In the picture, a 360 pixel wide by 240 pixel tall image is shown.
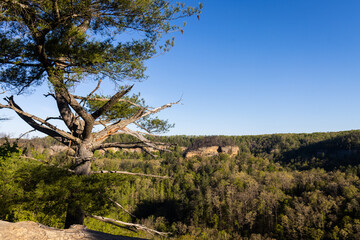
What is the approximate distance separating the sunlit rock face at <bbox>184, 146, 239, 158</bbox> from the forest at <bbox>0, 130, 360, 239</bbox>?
4883 millimetres

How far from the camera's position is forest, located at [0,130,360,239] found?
3.93 metres

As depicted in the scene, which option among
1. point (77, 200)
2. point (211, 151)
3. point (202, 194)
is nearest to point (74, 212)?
point (77, 200)

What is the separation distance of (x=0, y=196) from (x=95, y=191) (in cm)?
187

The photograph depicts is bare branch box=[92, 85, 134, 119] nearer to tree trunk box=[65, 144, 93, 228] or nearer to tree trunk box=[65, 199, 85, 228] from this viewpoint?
tree trunk box=[65, 144, 93, 228]

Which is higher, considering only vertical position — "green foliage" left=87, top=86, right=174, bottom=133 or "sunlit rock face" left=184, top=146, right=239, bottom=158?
"green foliage" left=87, top=86, right=174, bottom=133

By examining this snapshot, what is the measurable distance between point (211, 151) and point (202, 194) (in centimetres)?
6520

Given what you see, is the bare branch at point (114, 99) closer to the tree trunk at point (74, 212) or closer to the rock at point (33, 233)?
the tree trunk at point (74, 212)

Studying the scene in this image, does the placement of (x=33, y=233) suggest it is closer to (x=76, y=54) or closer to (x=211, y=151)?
(x=76, y=54)

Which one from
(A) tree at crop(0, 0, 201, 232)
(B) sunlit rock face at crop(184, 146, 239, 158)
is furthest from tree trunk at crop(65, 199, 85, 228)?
(B) sunlit rock face at crop(184, 146, 239, 158)

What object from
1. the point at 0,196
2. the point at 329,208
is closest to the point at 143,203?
the point at 329,208

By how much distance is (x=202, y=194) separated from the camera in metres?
70.6

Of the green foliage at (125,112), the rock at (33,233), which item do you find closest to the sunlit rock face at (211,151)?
the green foliage at (125,112)

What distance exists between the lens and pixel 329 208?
48.0 m

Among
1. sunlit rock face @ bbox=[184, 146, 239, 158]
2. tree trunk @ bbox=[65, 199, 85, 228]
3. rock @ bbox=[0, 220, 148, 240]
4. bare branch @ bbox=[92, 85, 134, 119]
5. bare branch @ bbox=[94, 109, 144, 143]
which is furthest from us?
sunlit rock face @ bbox=[184, 146, 239, 158]
